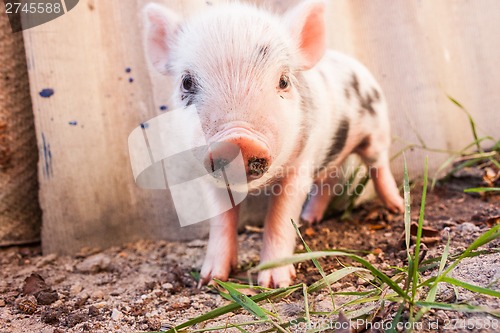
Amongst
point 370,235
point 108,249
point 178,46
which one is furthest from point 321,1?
point 108,249

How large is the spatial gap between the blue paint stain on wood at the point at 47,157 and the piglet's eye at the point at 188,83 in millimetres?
1031

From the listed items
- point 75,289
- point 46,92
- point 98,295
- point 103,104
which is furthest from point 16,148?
point 98,295

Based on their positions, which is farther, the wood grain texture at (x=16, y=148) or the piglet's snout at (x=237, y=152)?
the wood grain texture at (x=16, y=148)

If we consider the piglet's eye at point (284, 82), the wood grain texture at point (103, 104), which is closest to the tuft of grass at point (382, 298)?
the piglet's eye at point (284, 82)

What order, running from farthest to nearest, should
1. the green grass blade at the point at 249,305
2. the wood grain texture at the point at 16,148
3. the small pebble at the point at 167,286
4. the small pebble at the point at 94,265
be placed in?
1. the wood grain texture at the point at 16,148
2. the small pebble at the point at 94,265
3. the small pebble at the point at 167,286
4. the green grass blade at the point at 249,305

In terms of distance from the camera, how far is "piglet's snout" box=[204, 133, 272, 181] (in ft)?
4.81

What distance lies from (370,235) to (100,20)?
1.73m

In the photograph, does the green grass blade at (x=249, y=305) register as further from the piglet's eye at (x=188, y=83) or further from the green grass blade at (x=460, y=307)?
the piglet's eye at (x=188, y=83)

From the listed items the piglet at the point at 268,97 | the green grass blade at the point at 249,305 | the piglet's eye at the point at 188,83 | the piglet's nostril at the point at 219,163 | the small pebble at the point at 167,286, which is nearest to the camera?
the green grass blade at the point at 249,305

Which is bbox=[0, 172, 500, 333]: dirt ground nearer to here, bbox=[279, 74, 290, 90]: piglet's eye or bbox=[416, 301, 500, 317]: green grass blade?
bbox=[416, 301, 500, 317]: green grass blade

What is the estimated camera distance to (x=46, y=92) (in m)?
2.47

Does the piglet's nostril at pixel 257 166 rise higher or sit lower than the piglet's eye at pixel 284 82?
lower

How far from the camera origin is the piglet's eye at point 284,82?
1835 millimetres

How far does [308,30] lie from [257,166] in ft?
2.71
